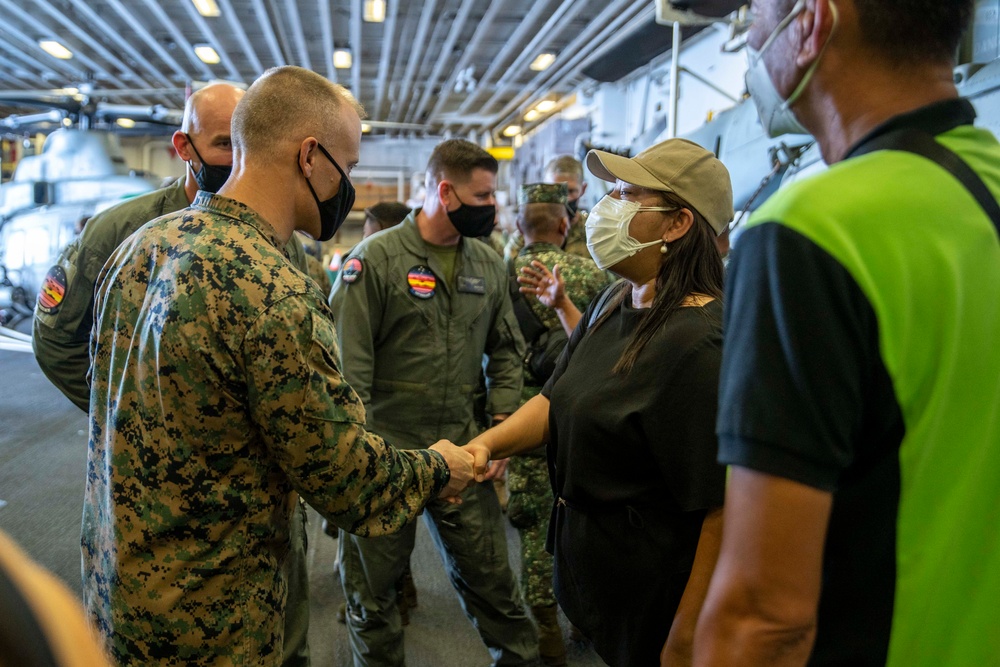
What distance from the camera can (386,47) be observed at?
11312mm

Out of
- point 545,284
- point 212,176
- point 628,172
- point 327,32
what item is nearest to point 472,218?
point 545,284

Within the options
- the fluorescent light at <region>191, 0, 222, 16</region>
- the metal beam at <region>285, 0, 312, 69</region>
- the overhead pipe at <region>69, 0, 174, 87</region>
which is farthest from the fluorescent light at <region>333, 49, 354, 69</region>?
the overhead pipe at <region>69, 0, 174, 87</region>

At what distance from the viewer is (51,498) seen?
4516 millimetres

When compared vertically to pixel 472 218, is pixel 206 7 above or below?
above

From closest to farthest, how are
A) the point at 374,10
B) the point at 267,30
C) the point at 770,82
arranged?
the point at 770,82 < the point at 374,10 < the point at 267,30

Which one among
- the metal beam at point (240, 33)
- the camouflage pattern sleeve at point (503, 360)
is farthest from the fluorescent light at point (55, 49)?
the camouflage pattern sleeve at point (503, 360)

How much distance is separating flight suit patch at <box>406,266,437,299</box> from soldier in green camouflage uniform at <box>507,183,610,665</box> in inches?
21.6

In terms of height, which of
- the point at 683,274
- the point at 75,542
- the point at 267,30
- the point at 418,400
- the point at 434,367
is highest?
the point at 267,30

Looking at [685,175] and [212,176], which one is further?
[212,176]

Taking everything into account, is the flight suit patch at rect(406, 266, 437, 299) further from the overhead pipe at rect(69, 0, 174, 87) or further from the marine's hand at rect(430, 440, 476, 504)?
the overhead pipe at rect(69, 0, 174, 87)

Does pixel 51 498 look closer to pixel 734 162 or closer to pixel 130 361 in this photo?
pixel 130 361

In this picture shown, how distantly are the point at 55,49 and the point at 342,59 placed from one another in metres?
4.68

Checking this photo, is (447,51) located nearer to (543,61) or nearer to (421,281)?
(543,61)

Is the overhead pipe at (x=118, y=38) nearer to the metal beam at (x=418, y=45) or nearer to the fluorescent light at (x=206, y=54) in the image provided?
the fluorescent light at (x=206, y=54)
